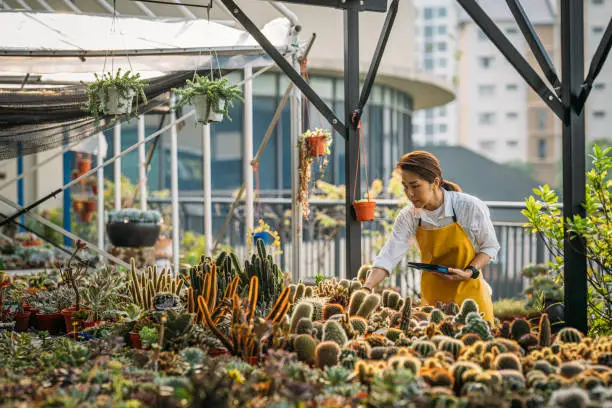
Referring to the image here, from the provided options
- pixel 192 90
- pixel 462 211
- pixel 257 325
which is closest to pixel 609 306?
pixel 462 211

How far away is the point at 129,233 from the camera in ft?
24.8

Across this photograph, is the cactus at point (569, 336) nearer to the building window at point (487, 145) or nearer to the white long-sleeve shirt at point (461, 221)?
the white long-sleeve shirt at point (461, 221)

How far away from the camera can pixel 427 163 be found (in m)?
3.82

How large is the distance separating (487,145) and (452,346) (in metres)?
64.3

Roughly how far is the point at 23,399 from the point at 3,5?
5463 millimetres

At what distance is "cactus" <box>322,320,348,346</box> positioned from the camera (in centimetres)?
285

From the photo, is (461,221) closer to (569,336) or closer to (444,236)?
(444,236)

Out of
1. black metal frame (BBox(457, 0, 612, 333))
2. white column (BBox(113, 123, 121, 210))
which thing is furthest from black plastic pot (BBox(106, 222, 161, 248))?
black metal frame (BBox(457, 0, 612, 333))

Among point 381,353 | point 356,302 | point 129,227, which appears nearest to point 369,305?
point 356,302

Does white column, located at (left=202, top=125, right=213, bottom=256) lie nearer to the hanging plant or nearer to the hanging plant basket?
the hanging plant

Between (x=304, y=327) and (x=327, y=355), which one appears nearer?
(x=327, y=355)

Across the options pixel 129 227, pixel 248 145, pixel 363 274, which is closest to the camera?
pixel 363 274

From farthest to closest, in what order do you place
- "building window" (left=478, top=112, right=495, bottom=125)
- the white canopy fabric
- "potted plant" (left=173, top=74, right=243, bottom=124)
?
"building window" (left=478, top=112, right=495, bottom=125) → the white canopy fabric → "potted plant" (left=173, top=74, right=243, bottom=124)

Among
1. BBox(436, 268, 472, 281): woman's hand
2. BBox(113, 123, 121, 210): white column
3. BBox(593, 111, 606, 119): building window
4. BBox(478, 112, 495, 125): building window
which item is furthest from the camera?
BBox(478, 112, 495, 125): building window
